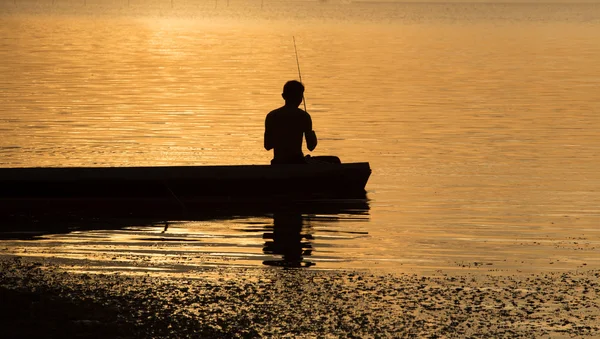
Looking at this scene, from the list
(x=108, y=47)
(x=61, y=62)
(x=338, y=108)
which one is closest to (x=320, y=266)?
(x=338, y=108)

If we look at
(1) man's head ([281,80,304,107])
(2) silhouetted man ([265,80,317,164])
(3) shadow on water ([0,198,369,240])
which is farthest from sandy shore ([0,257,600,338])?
(2) silhouetted man ([265,80,317,164])

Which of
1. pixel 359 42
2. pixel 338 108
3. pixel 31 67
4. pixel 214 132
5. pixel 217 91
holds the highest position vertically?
pixel 359 42

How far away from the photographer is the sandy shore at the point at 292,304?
802cm

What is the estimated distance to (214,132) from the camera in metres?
23.6

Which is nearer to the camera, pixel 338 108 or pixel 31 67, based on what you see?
pixel 338 108

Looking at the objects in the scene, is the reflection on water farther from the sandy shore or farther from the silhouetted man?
the silhouetted man

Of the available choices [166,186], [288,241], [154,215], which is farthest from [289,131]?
[288,241]

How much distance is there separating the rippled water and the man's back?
1292mm

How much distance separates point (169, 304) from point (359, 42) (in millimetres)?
66267

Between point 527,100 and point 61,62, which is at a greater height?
point 61,62

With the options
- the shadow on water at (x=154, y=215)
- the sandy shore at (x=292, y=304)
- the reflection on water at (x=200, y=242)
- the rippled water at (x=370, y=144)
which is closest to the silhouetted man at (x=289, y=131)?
the shadow on water at (x=154, y=215)

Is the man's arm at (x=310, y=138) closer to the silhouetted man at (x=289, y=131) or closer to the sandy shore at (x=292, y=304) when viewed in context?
the silhouetted man at (x=289, y=131)

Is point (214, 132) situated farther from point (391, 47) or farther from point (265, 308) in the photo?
point (391, 47)

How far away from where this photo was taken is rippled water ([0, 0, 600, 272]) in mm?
11570
